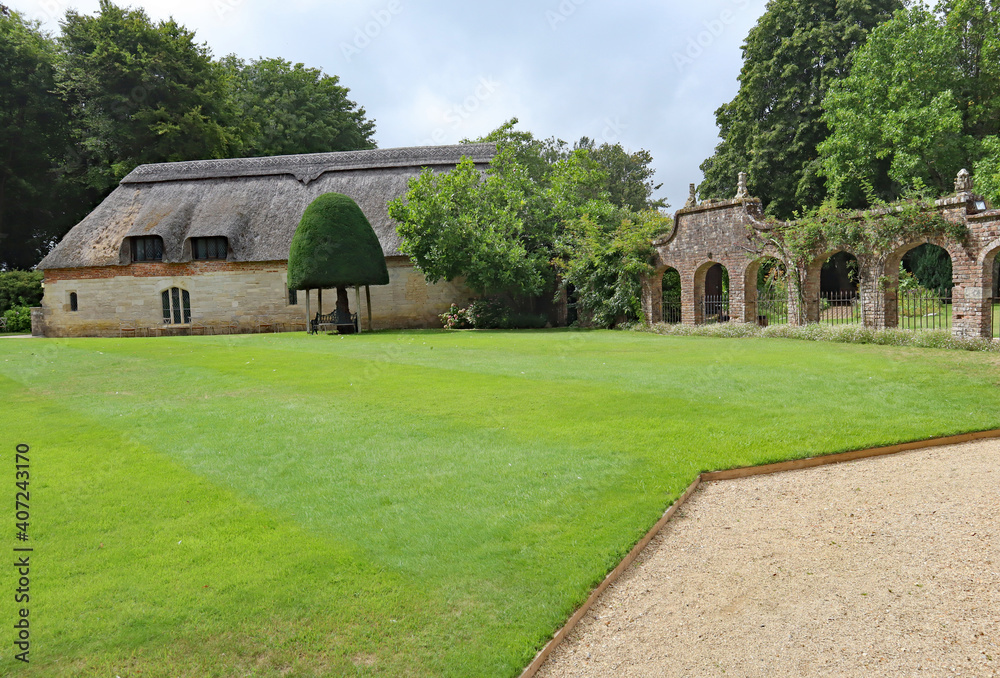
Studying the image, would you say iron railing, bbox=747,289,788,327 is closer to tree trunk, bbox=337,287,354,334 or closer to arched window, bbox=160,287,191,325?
tree trunk, bbox=337,287,354,334

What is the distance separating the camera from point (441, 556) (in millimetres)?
4078

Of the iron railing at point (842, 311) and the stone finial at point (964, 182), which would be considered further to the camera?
the iron railing at point (842, 311)

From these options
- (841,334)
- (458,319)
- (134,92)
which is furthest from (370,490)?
(134,92)

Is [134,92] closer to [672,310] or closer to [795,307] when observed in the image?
[672,310]

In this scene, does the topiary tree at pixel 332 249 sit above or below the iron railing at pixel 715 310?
above

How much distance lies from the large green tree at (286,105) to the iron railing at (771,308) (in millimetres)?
31239

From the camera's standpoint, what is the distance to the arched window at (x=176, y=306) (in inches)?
1154

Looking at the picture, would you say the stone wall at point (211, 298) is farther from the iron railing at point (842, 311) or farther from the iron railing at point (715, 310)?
the iron railing at point (842, 311)

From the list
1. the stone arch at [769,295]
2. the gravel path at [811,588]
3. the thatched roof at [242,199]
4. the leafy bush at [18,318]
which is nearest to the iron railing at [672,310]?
the stone arch at [769,295]

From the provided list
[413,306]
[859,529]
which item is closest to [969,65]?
[413,306]

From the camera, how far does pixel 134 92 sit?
34500 millimetres

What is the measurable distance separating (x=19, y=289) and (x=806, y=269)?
36.1 meters

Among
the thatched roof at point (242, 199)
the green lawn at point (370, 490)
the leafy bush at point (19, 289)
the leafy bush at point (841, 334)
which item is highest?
the thatched roof at point (242, 199)

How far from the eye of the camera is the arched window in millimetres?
29312
